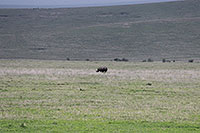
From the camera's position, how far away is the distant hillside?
58.1 meters

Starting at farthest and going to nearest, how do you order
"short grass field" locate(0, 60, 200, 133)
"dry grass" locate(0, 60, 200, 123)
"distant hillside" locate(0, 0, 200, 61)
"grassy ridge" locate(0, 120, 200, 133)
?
"distant hillside" locate(0, 0, 200, 61), "dry grass" locate(0, 60, 200, 123), "short grass field" locate(0, 60, 200, 133), "grassy ridge" locate(0, 120, 200, 133)

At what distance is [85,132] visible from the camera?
885 cm

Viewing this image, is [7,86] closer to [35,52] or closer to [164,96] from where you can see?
[164,96]

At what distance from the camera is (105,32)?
239ft

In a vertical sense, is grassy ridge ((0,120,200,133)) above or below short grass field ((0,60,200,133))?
below

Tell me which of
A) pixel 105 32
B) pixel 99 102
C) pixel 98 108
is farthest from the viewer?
pixel 105 32

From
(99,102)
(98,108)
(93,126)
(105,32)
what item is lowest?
(93,126)

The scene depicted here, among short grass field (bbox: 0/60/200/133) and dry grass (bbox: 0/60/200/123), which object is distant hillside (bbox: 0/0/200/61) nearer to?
dry grass (bbox: 0/60/200/123)

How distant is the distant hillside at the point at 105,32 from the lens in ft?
191

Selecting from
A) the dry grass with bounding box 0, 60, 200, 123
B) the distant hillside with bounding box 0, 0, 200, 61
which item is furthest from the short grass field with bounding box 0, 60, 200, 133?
the distant hillside with bounding box 0, 0, 200, 61

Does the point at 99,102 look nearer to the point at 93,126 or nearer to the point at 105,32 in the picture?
the point at 93,126

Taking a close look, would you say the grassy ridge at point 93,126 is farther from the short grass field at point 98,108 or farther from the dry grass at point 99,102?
the dry grass at point 99,102

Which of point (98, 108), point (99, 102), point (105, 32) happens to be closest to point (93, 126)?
point (98, 108)

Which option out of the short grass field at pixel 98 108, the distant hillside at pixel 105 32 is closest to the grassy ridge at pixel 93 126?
the short grass field at pixel 98 108
